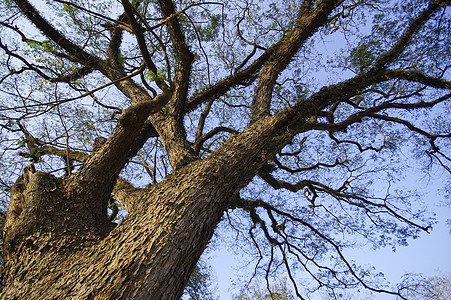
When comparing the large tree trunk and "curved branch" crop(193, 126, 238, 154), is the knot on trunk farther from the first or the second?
"curved branch" crop(193, 126, 238, 154)

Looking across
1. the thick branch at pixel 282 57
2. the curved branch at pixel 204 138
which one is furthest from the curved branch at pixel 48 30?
the thick branch at pixel 282 57

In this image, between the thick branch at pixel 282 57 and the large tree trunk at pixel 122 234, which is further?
the thick branch at pixel 282 57

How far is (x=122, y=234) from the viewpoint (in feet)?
5.91

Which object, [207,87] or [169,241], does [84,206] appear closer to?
[169,241]

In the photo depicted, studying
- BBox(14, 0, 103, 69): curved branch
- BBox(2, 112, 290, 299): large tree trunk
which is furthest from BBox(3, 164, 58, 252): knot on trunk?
BBox(14, 0, 103, 69): curved branch

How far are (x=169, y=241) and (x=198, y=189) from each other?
538mm

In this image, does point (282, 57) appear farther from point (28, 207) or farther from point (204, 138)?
point (28, 207)

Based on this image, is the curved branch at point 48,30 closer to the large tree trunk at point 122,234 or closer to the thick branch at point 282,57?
the large tree trunk at point 122,234

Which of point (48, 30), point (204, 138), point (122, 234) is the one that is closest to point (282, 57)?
point (204, 138)

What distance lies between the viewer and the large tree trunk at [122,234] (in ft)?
4.92

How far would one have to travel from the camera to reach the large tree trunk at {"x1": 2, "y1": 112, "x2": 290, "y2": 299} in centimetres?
150

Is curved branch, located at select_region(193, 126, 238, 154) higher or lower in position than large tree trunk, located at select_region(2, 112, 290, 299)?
higher

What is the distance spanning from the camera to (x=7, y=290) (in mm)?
1730

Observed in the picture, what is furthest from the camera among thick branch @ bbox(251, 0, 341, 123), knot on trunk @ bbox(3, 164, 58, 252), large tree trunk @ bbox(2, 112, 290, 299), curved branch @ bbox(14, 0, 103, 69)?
curved branch @ bbox(14, 0, 103, 69)
